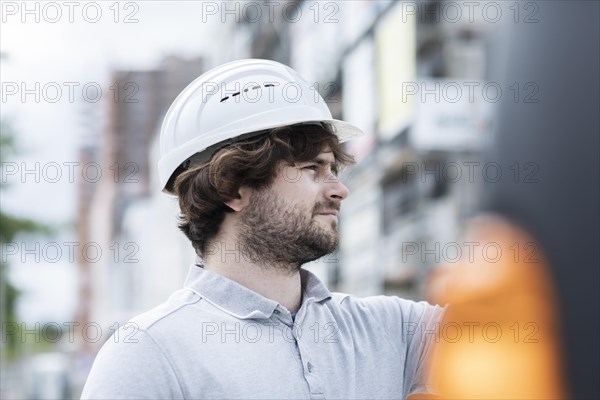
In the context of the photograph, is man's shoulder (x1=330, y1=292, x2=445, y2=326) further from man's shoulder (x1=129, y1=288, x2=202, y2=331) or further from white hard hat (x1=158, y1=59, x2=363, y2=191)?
white hard hat (x1=158, y1=59, x2=363, y2=191)

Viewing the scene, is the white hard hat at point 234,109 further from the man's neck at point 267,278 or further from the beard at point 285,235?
the man's neck at point 267,278

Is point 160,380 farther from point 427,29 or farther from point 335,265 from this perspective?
point 335,265

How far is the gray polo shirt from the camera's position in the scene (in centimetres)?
279

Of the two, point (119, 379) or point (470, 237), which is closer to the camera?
point (470, 237)

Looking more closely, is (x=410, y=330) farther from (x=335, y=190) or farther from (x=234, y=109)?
(x=234, y=109)

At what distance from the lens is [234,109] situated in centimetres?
326

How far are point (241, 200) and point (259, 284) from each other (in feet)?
0.94

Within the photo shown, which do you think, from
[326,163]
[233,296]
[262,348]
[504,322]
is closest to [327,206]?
[326,163]

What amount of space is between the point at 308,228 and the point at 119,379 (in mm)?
A: 717

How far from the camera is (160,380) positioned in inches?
109

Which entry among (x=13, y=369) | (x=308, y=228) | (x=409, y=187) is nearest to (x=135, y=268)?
(x=13, y=369)

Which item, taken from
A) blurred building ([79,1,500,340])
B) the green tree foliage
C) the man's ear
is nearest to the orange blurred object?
the man's ear

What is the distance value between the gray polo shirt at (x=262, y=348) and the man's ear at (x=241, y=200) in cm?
23

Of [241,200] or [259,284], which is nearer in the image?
[259,284]
